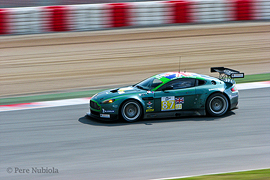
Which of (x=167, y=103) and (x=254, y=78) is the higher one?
(x=254, y=78)

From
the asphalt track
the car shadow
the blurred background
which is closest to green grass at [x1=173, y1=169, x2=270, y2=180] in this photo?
the asphalt track

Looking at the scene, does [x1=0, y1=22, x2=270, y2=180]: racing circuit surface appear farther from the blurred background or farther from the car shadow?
the blurred background

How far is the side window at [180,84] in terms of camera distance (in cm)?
880

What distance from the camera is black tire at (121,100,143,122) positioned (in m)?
8.60

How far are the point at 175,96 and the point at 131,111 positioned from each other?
111cm

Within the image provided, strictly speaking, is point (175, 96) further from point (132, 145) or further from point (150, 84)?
point (132, 145)

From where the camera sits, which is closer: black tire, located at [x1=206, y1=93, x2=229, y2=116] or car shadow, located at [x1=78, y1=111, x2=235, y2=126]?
car shadow, located at [x1=78, y1=111, x2=235, y2=126]

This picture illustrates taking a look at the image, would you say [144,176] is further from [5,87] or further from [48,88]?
[5,87]

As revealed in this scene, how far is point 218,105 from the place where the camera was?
Answer: 9156 millimetres

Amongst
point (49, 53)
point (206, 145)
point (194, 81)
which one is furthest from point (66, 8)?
point (206, 145)

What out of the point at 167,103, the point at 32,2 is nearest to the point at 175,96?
the point at 167,103

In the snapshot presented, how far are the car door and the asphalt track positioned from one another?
1.14ft

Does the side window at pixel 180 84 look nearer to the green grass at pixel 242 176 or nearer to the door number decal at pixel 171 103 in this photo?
the door number decal at pixel 171 103

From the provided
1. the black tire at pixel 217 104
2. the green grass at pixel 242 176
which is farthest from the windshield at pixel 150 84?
the green grass at pixel 242 176
